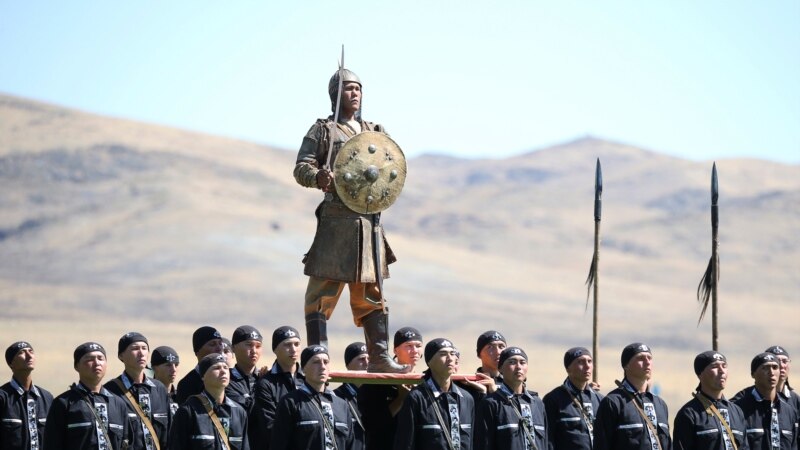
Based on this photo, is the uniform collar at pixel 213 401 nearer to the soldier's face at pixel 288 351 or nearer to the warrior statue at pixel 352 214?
the soldier's face at pixel 288 351

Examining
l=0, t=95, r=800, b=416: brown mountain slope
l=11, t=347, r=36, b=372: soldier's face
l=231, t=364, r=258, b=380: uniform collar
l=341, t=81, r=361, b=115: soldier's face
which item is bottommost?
l=231, t=364, r=258, b=380: uniform collar

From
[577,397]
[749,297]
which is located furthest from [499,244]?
[577,397]

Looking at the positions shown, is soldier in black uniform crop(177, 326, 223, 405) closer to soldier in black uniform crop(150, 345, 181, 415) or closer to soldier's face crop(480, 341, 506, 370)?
soldier in black uniform crop(150, 345, 181, 415)

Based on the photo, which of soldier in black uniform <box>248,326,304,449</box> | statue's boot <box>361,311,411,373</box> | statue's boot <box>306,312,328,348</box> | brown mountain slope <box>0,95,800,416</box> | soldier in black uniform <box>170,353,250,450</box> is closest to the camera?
soldier in black uniform <box>170,353,250,450</box>

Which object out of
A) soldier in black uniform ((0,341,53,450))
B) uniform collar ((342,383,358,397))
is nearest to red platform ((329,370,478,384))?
uniform collar ((342,383,358,397))

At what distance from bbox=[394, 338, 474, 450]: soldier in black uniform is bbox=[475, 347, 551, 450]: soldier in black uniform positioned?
148 millimetres

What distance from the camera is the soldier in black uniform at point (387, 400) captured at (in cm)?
1273

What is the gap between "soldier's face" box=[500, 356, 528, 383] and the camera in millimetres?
12438

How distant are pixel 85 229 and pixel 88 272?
915cm

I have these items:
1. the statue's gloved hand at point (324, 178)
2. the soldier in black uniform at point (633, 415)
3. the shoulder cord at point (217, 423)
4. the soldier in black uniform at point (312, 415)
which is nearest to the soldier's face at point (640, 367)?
the soldier in black uniform at point (633, 415)

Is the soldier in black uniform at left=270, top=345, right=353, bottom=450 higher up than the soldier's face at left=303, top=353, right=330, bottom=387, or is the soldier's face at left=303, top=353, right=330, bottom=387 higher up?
the soldier's face at left=303, top=353, right=330, bottom=387

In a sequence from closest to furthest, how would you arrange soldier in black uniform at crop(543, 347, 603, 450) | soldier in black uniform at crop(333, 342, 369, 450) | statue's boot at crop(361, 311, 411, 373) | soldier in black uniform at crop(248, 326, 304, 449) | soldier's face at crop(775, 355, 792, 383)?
1. soldier in black uniform at crop(333, 342, 369, 450)
2. soldier in black uniform at crop(248, 326, 304, 449)
3. statue's boot at crop(361, 311, 411, 373)
4. soldier in black uniform at crop(543, 347, 603, 450)
5. soldier's face at crop(775, 355, 792, 383)

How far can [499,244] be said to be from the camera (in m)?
128

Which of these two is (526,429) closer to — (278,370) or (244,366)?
(278,370)
